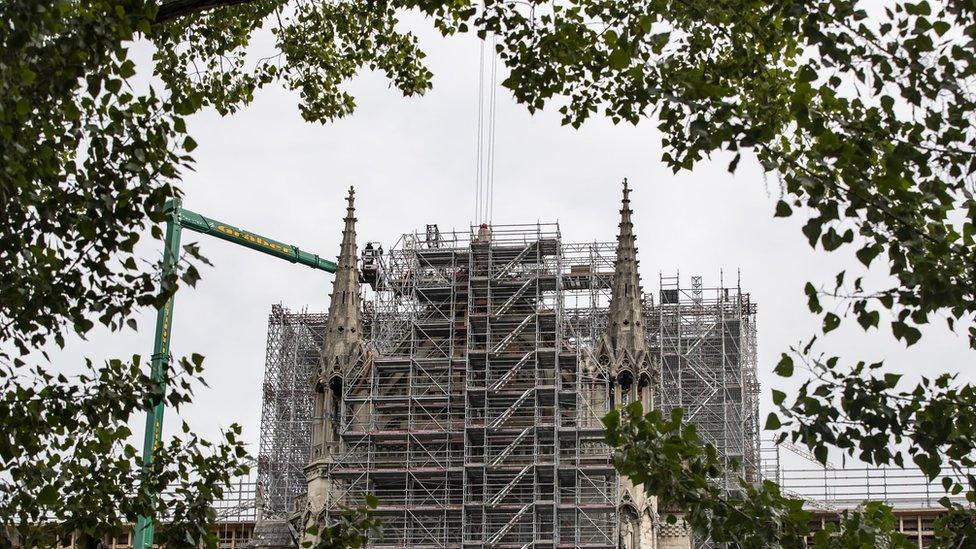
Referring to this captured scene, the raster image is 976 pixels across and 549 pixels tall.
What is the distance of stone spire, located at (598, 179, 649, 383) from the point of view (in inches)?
2525

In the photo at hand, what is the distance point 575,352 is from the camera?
64.6 m

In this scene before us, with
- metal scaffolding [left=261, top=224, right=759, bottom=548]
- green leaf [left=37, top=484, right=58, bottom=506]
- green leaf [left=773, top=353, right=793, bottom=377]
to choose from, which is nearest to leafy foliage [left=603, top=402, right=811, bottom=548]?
green leaf [left=773, top=353, right=793, bottom=377]

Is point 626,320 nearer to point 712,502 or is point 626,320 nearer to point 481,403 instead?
point 481,403

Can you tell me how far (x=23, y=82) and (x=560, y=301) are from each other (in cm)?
4774

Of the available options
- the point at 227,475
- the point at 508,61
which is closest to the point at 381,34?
the point at 508,61

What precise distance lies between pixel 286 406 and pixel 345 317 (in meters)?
13.8

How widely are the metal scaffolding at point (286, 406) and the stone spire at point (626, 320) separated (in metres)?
14.3

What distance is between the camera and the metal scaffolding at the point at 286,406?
250 ft

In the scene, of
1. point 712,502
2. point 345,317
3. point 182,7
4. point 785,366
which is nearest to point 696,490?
point 712,502

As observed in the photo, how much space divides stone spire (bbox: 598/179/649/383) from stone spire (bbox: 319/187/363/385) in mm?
9088

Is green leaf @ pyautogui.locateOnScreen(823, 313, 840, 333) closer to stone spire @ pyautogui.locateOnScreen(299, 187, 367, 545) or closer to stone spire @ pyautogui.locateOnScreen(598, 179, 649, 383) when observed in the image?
stone spire @ pyautogui.locateOnScreen(299, 187, 367, 545)

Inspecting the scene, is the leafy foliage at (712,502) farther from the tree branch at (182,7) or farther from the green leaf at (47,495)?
the tree branch at (182,7)

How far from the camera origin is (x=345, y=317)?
218 ft

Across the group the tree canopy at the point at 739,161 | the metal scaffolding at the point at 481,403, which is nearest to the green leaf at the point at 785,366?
the tree canopy at the point at 739,161
